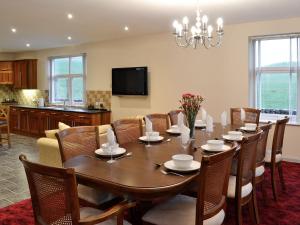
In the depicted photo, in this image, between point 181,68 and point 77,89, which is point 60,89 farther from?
point 181,68

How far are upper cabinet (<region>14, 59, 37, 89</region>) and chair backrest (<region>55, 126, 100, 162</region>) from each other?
713 centimetres

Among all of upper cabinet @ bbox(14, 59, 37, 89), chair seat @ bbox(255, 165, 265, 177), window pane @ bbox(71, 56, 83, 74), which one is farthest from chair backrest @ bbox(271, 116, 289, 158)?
upper cabinet @ bbox(14, 59, 37, 89)

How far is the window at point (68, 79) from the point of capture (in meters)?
8.33

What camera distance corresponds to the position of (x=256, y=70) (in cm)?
557

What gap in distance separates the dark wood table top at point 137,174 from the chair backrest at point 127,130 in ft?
1.63

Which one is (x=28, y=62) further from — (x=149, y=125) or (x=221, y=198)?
(x=221, y=198)

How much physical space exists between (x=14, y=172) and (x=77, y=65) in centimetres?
424

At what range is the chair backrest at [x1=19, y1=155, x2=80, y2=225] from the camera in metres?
1.61

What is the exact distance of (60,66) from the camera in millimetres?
8922

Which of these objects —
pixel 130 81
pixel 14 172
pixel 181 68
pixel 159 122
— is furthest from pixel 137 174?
pixel 130 81

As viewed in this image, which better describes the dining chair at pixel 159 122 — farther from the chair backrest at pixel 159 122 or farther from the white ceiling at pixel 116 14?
the white ceiling at pixel 116 14

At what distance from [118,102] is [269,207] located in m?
4.71

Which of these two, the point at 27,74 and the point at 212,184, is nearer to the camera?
the point at 212,184

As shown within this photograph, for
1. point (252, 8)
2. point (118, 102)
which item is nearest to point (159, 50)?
point (118, 102)
